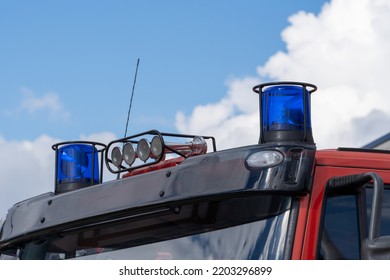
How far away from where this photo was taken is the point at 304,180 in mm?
3885

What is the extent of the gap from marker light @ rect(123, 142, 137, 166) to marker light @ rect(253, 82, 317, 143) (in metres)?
0.85

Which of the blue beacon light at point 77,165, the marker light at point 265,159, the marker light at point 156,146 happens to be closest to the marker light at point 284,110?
the marker light at point 265,159

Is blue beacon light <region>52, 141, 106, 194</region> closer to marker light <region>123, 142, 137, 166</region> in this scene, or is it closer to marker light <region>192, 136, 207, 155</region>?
marker light <region>123, 142, 137, 166</region>

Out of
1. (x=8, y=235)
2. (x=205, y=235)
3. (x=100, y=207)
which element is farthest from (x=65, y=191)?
(x=205, y=235)

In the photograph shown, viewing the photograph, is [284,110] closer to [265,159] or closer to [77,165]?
[265,159]

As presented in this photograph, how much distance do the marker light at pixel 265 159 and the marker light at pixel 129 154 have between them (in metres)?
1.02

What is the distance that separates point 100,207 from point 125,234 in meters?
0.21

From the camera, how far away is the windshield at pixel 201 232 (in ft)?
12.7

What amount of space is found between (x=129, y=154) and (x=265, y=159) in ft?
3.68

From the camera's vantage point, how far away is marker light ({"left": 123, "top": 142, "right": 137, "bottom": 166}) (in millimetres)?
4848

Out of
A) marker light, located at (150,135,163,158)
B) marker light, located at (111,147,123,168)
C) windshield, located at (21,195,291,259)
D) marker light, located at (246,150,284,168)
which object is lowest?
windshield, located at (21,195,291,259)

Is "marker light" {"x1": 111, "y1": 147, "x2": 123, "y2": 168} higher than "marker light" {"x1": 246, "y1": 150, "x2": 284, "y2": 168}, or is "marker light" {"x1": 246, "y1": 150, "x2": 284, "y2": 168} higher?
"marker light" {"x1": 111, "y1": 147, "x2": 123, "y2": 168}

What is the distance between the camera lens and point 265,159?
396 centimetres

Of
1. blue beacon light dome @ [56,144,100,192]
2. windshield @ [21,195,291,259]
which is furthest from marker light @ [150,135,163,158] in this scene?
blue beacon light dome @ [56,144,100,192]
